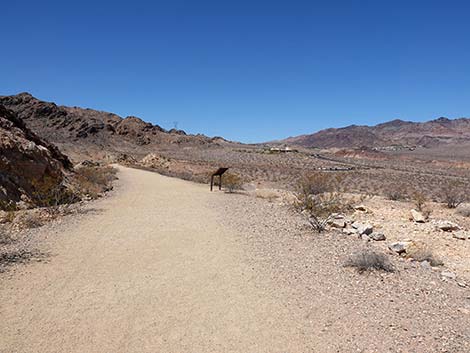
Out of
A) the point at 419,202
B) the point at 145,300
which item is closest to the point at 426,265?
the point at 145,300

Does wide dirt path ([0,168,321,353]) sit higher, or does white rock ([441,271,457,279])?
white rock ([441,271,457,279])

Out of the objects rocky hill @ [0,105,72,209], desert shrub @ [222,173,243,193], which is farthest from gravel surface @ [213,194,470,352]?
desert shrub @ [222,173,243,193]

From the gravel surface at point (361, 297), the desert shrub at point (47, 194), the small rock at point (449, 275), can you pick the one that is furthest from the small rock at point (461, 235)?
the desert shrub at point (47, 194)

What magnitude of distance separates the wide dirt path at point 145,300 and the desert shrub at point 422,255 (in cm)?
326

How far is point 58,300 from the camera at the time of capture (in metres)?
5.95

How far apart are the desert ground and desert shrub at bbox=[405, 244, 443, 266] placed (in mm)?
315

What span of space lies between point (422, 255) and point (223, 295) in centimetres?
427

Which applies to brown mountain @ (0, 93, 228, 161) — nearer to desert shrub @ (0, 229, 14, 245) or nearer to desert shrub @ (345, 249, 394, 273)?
desert shrub @ (0, 229, 14, 245)

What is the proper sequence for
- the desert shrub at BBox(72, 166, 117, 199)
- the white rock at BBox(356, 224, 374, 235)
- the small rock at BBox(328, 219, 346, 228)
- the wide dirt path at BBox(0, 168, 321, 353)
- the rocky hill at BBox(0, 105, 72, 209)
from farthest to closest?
the desert shrub at BBox(72, 166, 117, 199), the rocky hill at BBox(0, 105, 72, 209), the small rock at BBox(328, 219, 346, 228), the white rock at BBox(356, 224, 374, 235), the wide dirt path at BBox(0, 168, 321, 353)

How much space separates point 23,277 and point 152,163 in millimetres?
39085

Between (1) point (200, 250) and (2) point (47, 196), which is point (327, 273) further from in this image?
(2) point (47, 196)

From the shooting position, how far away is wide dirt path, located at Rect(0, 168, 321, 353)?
490cm

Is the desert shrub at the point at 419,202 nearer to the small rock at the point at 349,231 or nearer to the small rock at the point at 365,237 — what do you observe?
the small rock at the point at 349,231

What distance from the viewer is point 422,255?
318 inches
